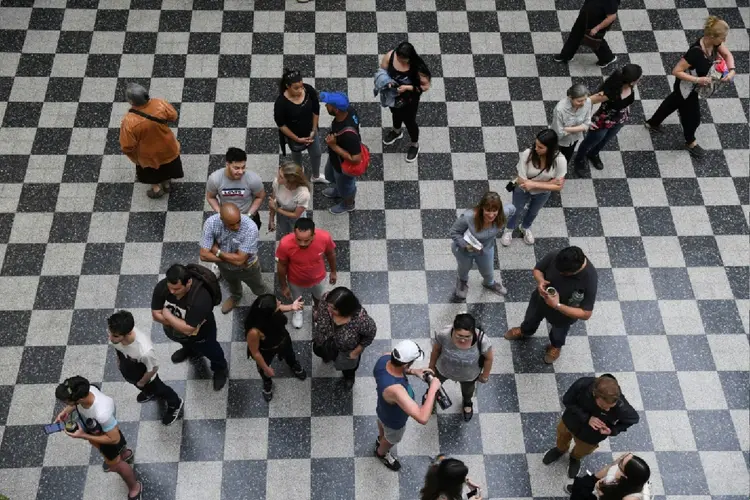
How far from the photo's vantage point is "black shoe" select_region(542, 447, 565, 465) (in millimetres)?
6559

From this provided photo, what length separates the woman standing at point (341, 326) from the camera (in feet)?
19.0

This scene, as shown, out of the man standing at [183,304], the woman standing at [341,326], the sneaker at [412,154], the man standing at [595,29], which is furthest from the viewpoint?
the man standing at [595,29]

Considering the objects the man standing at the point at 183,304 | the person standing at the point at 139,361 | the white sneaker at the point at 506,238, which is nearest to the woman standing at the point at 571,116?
the white sneaker at the point at 506,238

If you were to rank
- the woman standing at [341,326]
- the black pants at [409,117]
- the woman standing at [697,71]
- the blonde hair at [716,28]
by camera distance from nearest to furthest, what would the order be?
the woman standing at [341,326], the blonde hair at [716,28], the woman standing at [697,71], the black pants at [409,117]

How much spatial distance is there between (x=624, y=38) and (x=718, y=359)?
4.63 metres

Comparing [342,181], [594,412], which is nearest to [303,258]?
[342,181]

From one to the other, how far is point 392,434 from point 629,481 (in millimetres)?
1919

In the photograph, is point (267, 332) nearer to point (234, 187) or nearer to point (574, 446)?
point (234, 187)

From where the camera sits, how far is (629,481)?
518cm

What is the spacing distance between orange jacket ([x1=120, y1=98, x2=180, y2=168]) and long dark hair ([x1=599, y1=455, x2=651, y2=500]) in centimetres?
525

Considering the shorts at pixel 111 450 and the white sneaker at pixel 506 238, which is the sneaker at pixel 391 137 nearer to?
the white sneaker at pixel 506 238

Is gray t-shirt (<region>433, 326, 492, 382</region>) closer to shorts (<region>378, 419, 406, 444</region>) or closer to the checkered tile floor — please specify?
shorts (<region>378, 419, 406, 444</region>)

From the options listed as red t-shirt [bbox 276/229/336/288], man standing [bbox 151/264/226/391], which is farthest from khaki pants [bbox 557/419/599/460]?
man standing [bbox 151/264/226/391]

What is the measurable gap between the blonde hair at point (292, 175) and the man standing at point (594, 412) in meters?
2.97
